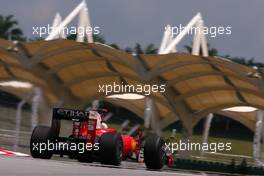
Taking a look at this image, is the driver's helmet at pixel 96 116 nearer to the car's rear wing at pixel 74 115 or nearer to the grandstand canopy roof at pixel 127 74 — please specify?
the car's rear wing at pixel 74 115

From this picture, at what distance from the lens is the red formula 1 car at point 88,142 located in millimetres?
15578

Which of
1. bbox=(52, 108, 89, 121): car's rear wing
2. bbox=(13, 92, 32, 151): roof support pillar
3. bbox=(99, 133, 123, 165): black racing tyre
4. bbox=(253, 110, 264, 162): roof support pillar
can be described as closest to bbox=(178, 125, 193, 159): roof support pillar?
bbox=(253, 110, 264, 162): roof support pillar

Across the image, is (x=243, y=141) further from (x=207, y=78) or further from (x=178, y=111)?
(x=207, y=78)

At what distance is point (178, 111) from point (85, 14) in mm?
7950

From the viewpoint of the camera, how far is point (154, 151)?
635 inches

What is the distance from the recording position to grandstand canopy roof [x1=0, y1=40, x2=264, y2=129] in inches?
1297

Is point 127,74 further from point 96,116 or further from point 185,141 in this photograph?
point 96,116

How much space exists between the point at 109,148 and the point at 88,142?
64cm

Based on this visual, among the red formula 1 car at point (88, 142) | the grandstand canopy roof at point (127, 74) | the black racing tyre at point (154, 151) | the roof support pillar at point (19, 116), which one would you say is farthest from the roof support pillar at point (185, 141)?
the red formula 1 car at point (88, 142)

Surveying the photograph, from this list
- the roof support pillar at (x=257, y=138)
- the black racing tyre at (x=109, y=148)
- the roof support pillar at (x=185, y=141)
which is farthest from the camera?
the roof support pillar at (x=185, y=141)

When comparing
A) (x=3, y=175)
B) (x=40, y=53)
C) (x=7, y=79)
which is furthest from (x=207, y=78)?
(x=3, y=175)

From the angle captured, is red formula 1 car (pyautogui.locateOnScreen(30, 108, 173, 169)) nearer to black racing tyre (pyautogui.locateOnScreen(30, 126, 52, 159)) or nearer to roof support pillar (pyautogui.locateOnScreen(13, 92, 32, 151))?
black racing tyre (pyautogui.locateOnScreen(30, 126, 52, 159))

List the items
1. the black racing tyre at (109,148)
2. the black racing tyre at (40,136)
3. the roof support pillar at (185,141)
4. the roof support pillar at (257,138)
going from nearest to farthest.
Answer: the black racing tyre at (109,148)
the black racing tyre at (40,136)
the roof support pillar at (257,138)
the roof support pillar at (185,141)

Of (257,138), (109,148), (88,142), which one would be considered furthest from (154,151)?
(257,138)
